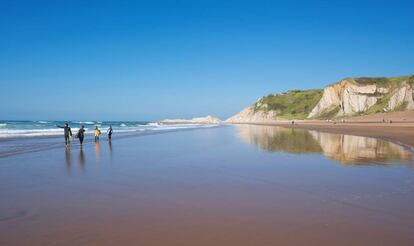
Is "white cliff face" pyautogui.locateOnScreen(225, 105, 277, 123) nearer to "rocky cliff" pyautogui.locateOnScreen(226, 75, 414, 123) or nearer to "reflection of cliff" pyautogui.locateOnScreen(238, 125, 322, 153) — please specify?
"rocky cliff" pyautogui.locateOnScreen(226, 75, 414, 123)

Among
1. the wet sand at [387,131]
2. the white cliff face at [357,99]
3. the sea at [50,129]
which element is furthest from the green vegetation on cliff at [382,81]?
the sea at [50,129]

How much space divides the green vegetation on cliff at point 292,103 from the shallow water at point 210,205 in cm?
10381

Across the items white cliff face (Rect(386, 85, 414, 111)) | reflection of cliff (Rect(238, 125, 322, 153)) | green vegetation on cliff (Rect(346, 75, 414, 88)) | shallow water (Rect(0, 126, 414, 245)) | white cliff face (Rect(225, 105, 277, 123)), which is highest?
green vegetation on cliff (Rect(346, 75, 414, 88))

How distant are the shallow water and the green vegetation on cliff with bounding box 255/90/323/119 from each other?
10381 cm

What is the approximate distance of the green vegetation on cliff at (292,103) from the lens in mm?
119438

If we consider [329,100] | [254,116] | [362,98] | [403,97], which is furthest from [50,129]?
[254,116]

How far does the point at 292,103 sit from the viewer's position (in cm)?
13450

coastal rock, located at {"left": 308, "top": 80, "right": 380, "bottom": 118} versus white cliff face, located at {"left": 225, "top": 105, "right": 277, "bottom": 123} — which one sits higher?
coastal rock, located at {"left": 308, "top": 80, "right": 380, "bottom": 118}

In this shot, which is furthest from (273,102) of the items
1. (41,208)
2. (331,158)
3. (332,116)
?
(41,208)

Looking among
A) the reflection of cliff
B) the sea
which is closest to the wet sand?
the reflection of cliff

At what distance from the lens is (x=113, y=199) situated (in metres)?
7.68

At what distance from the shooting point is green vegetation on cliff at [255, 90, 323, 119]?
11944cm

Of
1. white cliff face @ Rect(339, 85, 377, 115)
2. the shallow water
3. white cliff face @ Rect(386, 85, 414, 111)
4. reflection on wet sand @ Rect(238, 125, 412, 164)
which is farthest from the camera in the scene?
white cliff face @ Rect(339, 85, 377, 115)

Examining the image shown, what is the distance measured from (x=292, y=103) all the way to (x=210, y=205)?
13160 centimetres
